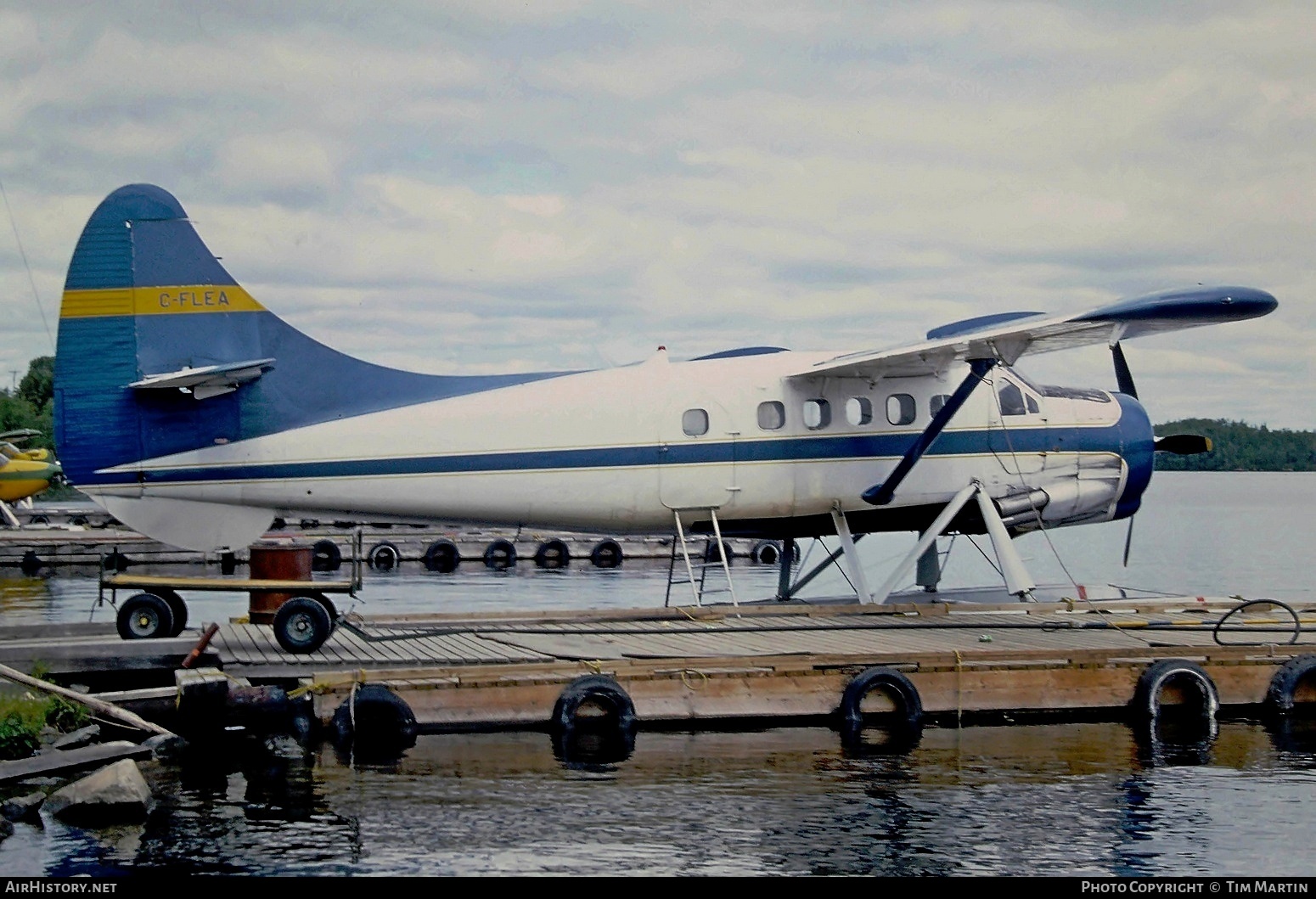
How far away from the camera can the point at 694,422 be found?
17547 millimetres

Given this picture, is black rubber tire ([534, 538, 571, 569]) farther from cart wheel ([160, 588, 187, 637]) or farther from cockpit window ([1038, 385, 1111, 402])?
cart wheel ([160, 588, 187, 637])

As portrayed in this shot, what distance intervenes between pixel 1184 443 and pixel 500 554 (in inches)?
1077

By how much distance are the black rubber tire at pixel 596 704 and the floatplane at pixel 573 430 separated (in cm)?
276

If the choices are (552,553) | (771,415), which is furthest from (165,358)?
(552,553)

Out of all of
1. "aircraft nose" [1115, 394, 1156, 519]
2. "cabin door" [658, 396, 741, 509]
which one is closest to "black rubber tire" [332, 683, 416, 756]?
"cabin door" [658, 396, 741, 509]

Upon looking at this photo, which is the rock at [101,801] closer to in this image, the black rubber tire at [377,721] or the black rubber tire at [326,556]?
the black rubber tire at [377,721]

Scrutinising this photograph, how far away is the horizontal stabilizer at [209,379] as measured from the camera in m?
15.5

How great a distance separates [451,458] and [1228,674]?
8.44 metres

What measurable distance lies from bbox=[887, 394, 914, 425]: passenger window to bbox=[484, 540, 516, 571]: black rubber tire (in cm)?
2734

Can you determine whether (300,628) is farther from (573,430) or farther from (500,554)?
(500,554)

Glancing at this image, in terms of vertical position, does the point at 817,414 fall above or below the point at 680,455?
above

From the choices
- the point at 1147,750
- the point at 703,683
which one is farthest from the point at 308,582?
the point at 1147,750

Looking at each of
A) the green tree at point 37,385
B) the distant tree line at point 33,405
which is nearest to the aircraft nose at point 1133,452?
the distant tree line at point 33,405

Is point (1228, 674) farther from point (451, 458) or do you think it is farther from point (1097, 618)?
point (451, 458)
